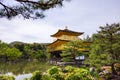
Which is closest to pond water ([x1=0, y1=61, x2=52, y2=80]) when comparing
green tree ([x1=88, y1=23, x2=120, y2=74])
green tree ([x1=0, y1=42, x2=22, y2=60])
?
green tree ([x1=88, y1=23, x2=120, y2=74])

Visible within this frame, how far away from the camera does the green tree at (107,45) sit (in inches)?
483

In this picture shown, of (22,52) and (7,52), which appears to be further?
(22,52)

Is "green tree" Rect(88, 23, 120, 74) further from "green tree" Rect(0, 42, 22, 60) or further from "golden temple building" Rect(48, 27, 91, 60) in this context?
"green tree" Rect(0, 42, 22, 60)

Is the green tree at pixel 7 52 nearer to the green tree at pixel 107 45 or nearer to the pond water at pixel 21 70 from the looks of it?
the pond water at pixel 21 70

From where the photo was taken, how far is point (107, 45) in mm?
12445

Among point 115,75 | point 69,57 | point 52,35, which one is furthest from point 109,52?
point 52,35

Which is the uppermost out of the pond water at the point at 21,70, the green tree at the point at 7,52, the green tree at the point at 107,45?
the green tree at the point at 7,52

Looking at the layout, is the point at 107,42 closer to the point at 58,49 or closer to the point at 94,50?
the point at 94,50

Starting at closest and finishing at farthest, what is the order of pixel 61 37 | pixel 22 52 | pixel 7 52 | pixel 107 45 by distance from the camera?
pixel 107 45 → pixel 61 37 → pixel 7 52 → pixel 22 52

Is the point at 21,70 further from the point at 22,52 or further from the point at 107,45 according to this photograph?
the point at 22,52

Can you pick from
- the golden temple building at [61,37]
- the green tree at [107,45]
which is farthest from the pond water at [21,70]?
the golden temple building at [61,37]

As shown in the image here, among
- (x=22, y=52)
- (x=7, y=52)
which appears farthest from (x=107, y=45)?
(x=22, y=52)

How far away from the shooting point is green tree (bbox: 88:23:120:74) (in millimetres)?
12266

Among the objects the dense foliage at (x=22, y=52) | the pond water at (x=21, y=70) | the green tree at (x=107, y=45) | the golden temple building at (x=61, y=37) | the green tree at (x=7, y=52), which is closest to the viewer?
the green tree at (x=107, y=45)
